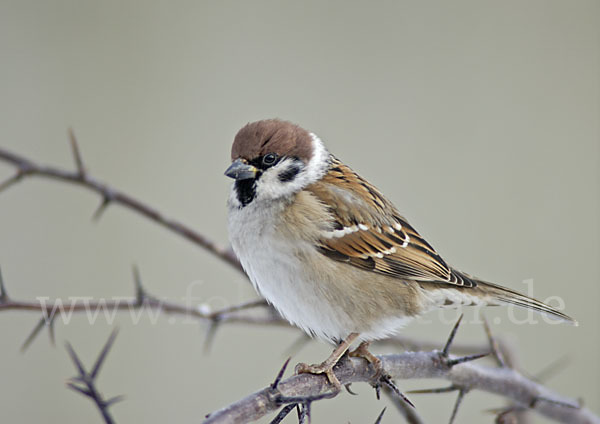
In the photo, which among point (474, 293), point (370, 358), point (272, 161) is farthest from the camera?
point (474, 293)

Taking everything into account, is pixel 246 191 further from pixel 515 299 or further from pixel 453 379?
pixel 515 299

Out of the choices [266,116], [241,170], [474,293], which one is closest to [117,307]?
[241,170]

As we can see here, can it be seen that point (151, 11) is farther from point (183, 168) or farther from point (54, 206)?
point (54, 206)

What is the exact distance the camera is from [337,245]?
242cm

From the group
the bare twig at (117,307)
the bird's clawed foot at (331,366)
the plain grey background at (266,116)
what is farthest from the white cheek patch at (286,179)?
the plain grey background at (266,116)

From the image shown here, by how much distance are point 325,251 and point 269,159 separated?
42 cm

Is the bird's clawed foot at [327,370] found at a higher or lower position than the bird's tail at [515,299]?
lower

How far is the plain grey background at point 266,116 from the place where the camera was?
13.3ft

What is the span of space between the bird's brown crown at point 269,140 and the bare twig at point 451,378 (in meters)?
0.83

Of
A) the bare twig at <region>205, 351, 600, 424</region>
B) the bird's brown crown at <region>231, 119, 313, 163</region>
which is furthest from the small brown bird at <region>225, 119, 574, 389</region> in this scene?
the bare twig at <region>205, 351, 600, 424</region>

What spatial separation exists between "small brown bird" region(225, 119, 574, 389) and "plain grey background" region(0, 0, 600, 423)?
143cm

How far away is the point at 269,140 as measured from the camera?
2.36 meters

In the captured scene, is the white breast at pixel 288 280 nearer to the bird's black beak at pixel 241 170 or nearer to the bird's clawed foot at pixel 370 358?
the bird's clawed foot at pixel 370 358

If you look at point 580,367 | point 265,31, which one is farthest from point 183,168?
point 580,367
